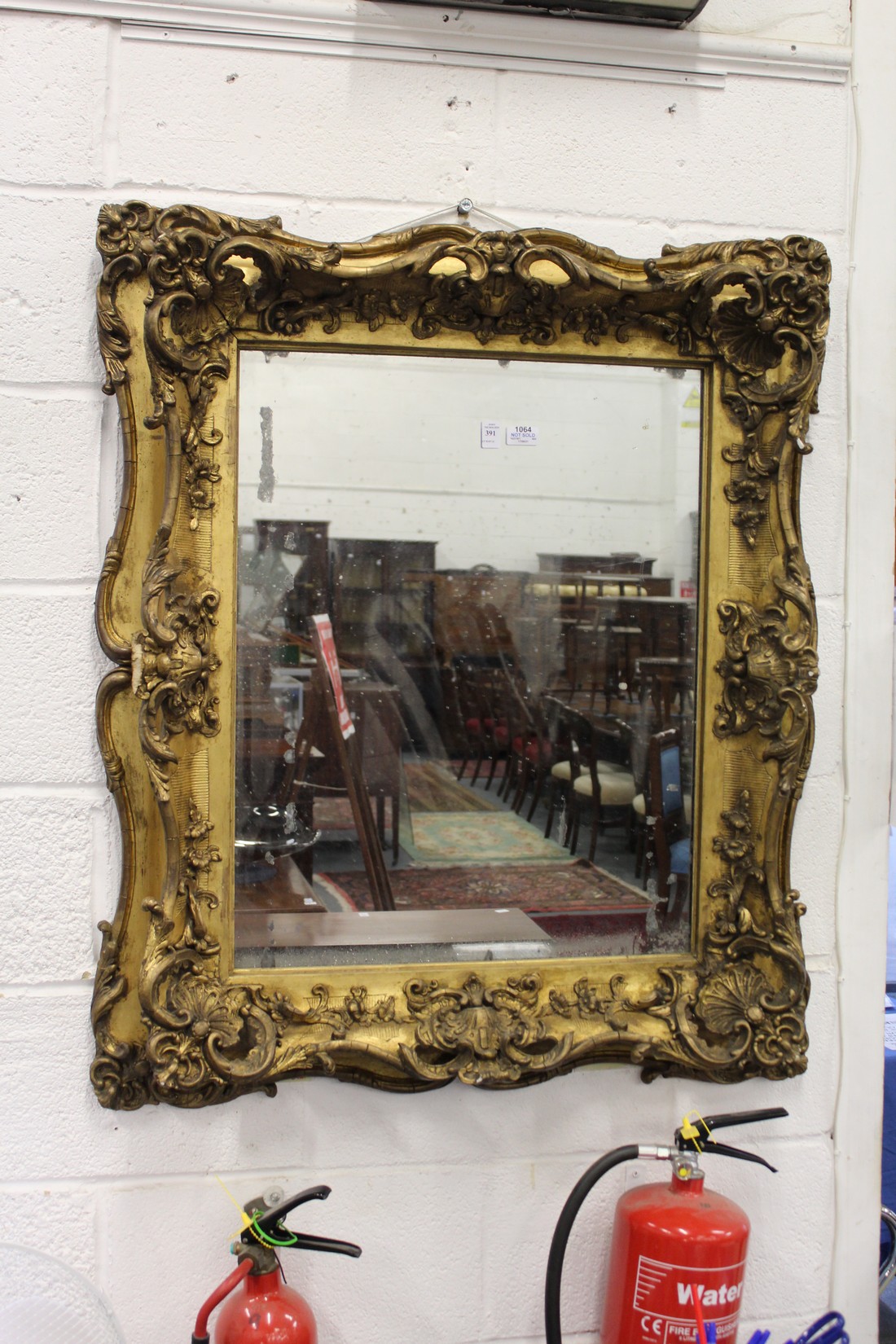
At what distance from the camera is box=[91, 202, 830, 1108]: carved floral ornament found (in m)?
1.01

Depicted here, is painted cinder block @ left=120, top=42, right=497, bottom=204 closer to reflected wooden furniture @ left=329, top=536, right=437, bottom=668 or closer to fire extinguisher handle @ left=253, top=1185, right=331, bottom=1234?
reflected wooden furniture @ left=329, top=536, right=437, bottom=668

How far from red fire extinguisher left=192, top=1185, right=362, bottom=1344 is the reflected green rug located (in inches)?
13.5

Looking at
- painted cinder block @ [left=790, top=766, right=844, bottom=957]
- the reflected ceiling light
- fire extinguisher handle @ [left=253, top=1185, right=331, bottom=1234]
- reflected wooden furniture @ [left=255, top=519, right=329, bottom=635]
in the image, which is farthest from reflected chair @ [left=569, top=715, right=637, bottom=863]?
the reflected ceiling light

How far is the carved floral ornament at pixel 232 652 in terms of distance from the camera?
3.33 ft

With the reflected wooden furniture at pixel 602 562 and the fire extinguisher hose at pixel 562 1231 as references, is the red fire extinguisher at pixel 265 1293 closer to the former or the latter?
the fire extinguisher hose at pixel 562 1231

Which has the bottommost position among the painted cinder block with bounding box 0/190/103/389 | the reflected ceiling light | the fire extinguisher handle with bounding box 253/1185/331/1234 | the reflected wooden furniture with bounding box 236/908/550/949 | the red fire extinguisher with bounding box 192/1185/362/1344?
the red fire extinguisher with bounding box 192/1185/362/1344

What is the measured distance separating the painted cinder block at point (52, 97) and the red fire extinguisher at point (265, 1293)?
106cm

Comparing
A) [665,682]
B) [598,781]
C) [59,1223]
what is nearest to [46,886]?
[59,1223]

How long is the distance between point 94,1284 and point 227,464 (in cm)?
87

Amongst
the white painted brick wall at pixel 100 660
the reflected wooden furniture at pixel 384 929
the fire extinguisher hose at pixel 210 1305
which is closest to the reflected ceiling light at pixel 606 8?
the white painted brick wall at pixel 100 660

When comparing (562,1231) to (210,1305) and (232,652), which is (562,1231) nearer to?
(210,1305)

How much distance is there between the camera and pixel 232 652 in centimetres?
105

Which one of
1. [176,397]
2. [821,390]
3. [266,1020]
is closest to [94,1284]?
[266,1020]

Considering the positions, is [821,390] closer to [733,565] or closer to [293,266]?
[733,565]
